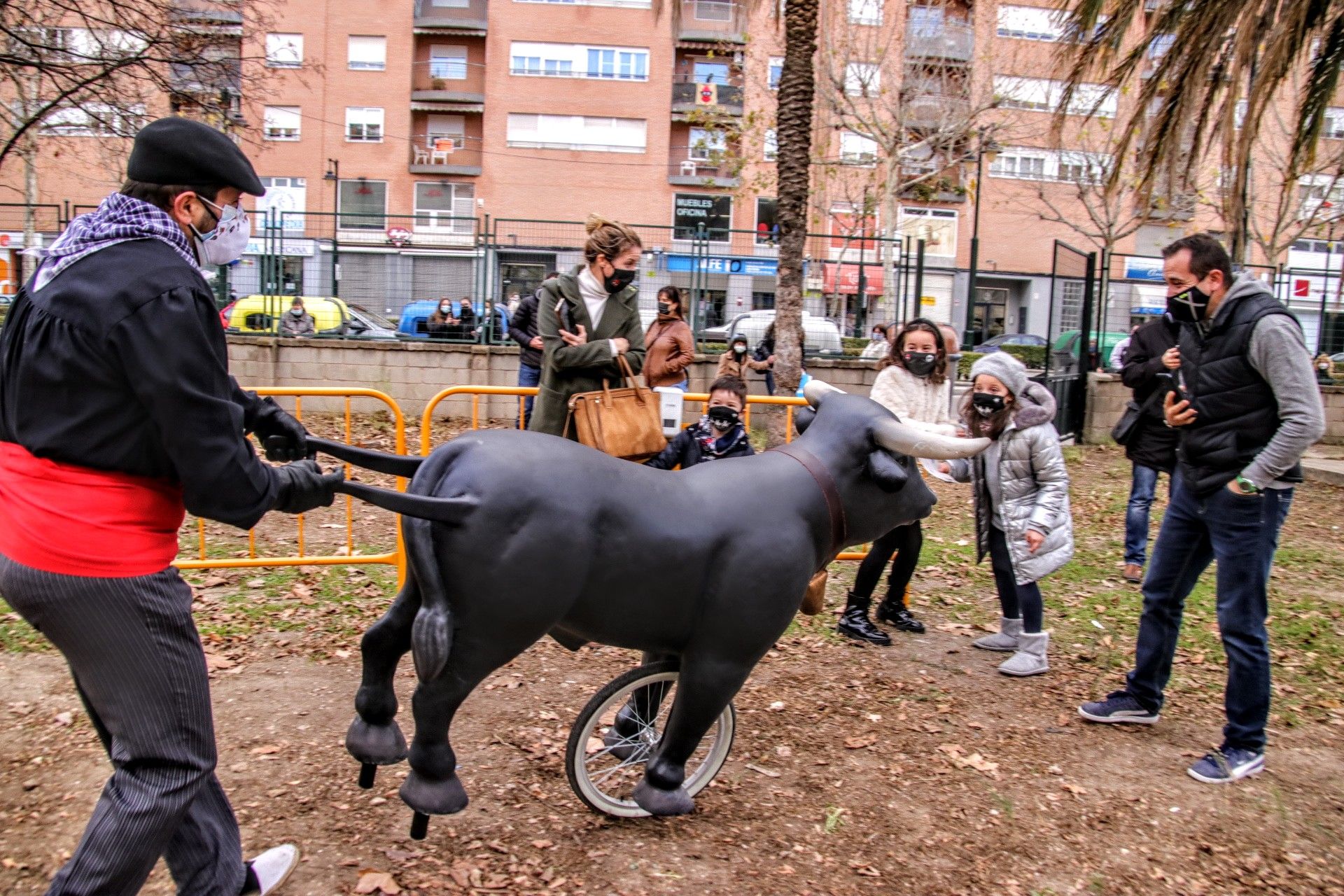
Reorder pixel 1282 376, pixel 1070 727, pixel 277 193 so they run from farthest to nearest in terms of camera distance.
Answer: pixel 277 193
pixel 1070 727
pixel 1282 376

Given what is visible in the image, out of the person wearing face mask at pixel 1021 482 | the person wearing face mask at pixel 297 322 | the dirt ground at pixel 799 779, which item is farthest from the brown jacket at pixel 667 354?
the person wearing face mask at pixel 297 322

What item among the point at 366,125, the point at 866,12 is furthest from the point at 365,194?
the point at 866,12

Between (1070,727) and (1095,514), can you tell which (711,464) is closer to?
(1070,727)

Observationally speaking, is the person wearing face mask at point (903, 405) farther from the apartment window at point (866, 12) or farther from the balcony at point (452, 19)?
the balcony at point (452, 19)

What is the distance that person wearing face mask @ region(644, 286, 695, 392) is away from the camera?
745 cm

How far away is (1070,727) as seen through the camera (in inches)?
195

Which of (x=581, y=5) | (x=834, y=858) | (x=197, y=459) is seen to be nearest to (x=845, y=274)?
(x=834, y=858)

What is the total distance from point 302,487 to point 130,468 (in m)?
0.41

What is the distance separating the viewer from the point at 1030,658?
5.64 metres

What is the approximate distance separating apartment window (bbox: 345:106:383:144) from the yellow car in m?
30.4

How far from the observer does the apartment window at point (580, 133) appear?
42188mm

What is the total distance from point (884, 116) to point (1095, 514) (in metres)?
23.0

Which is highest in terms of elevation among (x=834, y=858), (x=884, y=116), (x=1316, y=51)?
(x=884, y=116)

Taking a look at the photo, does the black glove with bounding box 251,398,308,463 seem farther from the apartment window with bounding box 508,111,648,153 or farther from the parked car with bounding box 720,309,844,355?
the apartment window with bounding box 508,111,648,153
